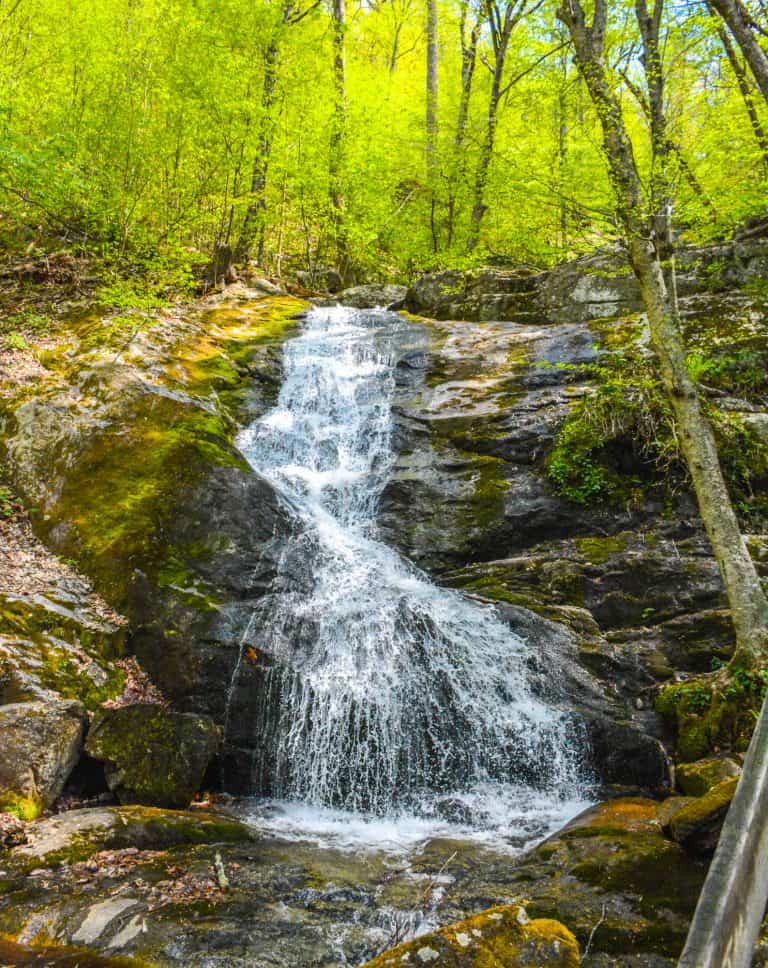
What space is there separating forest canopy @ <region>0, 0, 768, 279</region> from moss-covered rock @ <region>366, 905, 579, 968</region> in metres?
6.60

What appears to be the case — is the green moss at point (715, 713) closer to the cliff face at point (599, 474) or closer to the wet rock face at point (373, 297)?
the cliff face at point (599, 474)

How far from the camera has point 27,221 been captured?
11734 millimetres

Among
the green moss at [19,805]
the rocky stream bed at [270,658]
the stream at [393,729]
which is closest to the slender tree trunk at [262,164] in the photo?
the rocky stream bed at [270,658]

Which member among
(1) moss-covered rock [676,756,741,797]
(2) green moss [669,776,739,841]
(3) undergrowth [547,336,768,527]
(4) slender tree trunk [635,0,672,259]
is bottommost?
(1) moss-covered rock [676,756,741,797]

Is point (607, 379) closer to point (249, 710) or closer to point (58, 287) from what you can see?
point (249, 710)

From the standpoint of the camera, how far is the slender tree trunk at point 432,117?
54.3 feet

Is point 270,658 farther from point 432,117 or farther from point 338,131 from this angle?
point 432,117

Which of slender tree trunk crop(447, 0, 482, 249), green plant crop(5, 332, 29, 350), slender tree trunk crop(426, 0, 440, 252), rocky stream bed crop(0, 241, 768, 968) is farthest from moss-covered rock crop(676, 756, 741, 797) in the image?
slender tree trunk crop(426, 0, 440, 252)

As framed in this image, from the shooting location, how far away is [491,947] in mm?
2598

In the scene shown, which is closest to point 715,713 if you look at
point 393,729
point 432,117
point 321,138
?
point 393,729

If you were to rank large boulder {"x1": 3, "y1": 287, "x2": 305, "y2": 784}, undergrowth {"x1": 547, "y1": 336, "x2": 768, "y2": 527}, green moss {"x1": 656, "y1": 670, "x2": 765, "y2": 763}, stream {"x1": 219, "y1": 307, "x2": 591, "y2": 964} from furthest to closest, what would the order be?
1. undergrowth {"x1": 547, "y1": 336, "x2": 768, "y2": 527}
2. large boulder {"x1": 3, "y1": 287, "x2": 305, "y2": 784}
3. green moss {"x1": 656, "y1": 670, "x2": 765, "y2": 763}
4. stream {"x1": 219, "y1": 307, "x2": 591, "y2": 964}

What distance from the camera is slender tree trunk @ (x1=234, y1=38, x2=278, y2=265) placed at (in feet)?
43.8

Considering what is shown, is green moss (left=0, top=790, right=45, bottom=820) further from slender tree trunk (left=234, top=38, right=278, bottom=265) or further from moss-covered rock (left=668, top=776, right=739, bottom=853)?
slender tree trunk (left=234, top=38, right=278, bottom=265)

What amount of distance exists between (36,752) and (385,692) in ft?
10.9
